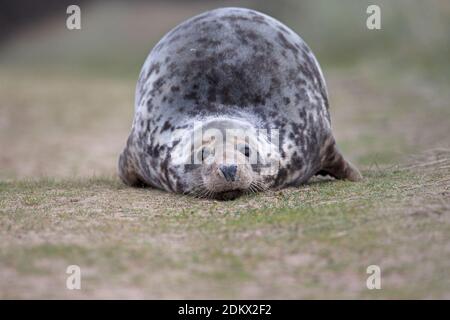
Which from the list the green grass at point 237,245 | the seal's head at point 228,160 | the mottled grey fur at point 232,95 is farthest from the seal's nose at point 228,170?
the mottled grey fur at point 232,95

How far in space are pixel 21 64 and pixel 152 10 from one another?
5.72 metres

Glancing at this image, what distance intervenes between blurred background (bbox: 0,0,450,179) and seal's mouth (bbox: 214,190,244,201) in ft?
9.02

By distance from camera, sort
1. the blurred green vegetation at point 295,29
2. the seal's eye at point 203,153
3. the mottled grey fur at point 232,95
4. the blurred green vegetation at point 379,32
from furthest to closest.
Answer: the blurred green vegetation at point 295,29 → the blurred green vegetation at point 379,32 → the mottled grey fur at point 232,95 → the seal's eye at point 203,153

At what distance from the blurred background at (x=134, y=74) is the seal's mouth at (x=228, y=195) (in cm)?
275

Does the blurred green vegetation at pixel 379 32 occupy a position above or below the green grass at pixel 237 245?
above

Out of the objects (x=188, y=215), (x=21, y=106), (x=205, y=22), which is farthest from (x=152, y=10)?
(x=188, y=215)

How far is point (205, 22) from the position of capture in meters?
7.47

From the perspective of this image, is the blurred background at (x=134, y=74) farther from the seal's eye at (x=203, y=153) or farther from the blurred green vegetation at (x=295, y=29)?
the seal's eye at (x=203, y=153)

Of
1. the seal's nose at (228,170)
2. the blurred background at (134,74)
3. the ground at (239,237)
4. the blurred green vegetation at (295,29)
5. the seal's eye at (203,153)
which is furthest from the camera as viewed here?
the blurred green vegetation at (295,29)

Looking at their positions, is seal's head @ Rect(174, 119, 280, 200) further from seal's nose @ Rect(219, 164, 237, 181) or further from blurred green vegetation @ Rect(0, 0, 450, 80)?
blurred green vegetation @ Rect(0, 0, 450, 80)

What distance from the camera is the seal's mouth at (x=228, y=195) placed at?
6.38 metres

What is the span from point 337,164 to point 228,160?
5.36 feet

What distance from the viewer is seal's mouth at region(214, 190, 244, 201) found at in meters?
6.38

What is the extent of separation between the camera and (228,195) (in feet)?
21.0
